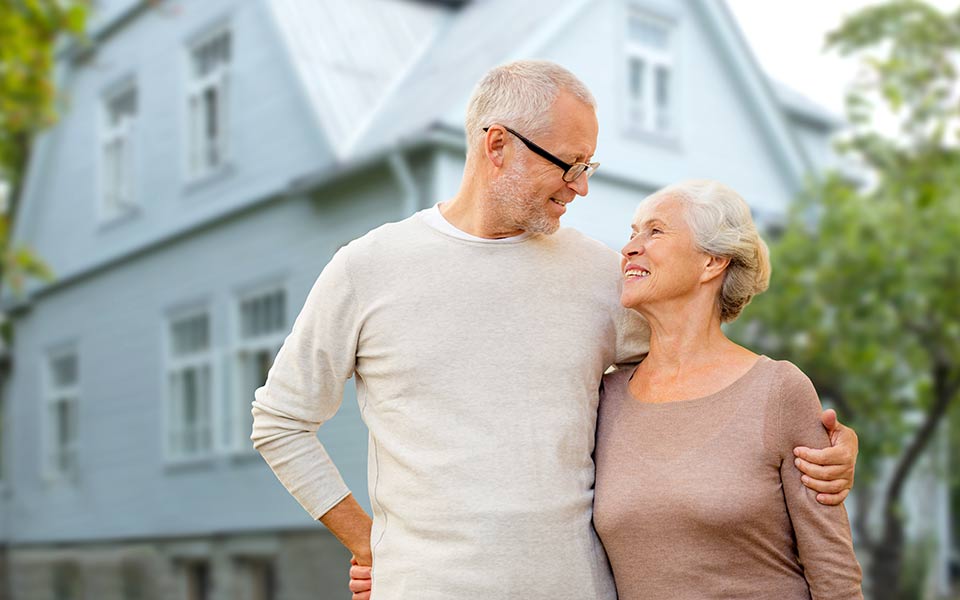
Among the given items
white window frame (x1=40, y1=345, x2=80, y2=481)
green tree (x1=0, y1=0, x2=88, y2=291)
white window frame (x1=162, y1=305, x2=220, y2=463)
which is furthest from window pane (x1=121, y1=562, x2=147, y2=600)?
green tree (x1=0, y1=0, x2=88, y2=291)

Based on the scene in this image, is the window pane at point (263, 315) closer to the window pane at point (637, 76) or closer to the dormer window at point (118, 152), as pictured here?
the dormer window at point (118, 152)

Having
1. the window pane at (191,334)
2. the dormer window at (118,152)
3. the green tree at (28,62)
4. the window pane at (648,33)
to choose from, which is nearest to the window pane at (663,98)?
the window pane at (648,33)

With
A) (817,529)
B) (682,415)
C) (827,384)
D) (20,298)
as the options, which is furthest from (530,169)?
(20,298)

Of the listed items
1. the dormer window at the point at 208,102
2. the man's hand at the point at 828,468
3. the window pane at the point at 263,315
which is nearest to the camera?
the man's hand at the point at 828,468

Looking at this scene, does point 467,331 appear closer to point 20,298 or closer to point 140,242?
point 140,242

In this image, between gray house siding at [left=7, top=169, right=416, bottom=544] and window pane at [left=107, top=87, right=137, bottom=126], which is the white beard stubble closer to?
gray house siding at [left=7, top=169, right=416, bottom=544]

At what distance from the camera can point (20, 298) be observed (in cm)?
1806

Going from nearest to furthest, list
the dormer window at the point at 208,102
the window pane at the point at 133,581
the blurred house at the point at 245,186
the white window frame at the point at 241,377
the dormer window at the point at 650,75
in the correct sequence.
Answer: the blurred house at the point at 245,186, the dormer window at the point at 650,75, the white window frame at the point at 241,377, the dormer window at the point at 208,102, the window pane at the point at 133,581

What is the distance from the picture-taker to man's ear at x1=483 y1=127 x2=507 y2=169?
116 inches

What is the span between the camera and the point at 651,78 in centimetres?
1304

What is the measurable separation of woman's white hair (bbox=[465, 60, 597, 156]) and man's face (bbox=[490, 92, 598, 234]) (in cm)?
2

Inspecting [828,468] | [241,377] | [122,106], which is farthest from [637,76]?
[828,468]

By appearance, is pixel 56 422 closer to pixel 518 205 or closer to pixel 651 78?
pixel 651 78

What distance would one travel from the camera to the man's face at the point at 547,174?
2.91 metres
